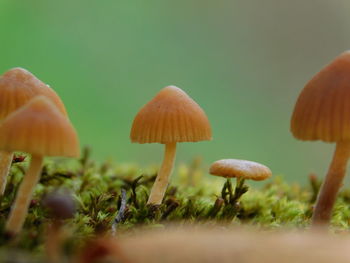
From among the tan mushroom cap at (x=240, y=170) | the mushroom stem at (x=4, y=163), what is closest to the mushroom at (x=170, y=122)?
the tan mushroom cap at (x=240, y=170)

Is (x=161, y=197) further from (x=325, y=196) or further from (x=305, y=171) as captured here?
(x=305, y=171)

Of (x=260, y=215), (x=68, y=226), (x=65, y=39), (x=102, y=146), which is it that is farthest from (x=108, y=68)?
(x=68, y=226)

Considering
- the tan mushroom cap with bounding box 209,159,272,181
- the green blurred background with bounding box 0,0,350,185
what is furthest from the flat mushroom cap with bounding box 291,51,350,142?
the green blurred background with bounding box 0,0,350,185

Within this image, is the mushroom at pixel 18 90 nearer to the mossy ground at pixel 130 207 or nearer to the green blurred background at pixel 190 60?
the mossy ground at pixel 130 207

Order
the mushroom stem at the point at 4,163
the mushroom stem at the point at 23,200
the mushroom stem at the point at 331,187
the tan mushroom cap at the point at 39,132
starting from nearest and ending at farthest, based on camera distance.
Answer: the tan mushroom cap at the point at 39,132 < the mushroom stem at the point at 23,200 < the mushroom stem at the point at 331,187 < the mushroom stem at the point at 4,163

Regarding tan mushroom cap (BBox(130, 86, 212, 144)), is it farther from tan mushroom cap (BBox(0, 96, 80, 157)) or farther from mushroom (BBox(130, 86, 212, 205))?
tan mushroom cap (BBox(0, 96, 80, 157))

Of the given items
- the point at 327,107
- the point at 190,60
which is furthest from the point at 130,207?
the point at 190,60
